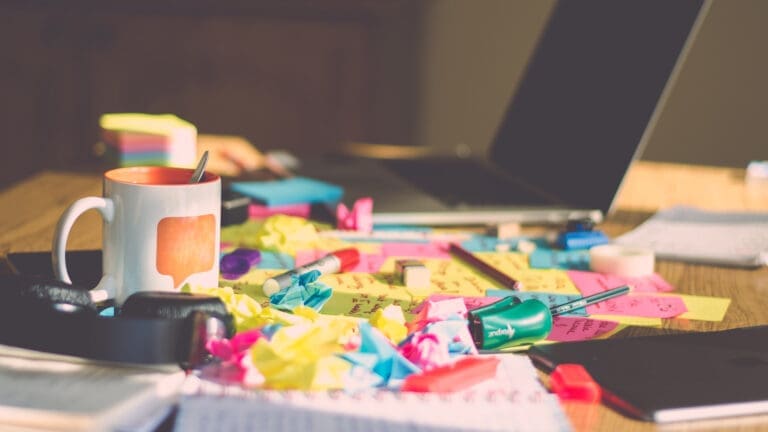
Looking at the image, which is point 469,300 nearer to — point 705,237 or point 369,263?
point 369,263

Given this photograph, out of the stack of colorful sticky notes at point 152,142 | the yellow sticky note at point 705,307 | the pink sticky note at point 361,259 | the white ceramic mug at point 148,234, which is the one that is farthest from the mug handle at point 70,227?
the stack of colorful sticky notes at point 152,142

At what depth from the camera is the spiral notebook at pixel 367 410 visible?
21.2 inches

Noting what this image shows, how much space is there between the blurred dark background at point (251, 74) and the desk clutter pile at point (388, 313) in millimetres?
1681

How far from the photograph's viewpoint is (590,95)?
1256 mm

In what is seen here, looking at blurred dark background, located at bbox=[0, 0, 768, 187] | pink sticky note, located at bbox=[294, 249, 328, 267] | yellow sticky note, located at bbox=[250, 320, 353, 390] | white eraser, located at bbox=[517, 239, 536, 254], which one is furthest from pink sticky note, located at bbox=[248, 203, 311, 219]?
blurred dark background, located at bbox=[0, 0, 768, 187]

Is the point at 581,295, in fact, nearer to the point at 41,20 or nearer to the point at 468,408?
the point at 468,408

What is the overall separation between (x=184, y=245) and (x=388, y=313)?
6.6 inches

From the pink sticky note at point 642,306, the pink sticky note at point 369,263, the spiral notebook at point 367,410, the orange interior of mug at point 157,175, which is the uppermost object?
the orange interior of mug at point 157,175

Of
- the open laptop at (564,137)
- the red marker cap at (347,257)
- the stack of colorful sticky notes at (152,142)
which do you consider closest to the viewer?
the red marker cap at (347,257)

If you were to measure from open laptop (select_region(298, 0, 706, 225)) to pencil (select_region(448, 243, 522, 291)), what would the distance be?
14 centimetres

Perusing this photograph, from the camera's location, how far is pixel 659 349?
68cm

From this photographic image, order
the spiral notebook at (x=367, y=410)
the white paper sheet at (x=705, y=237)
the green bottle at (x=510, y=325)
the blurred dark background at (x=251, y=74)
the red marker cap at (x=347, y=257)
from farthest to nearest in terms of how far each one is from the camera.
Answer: the blurred dark background at (x=251, y=74)
the white paper sheet at (x=705, y=237)
the red marker cap at (x=347, y=257)
the green bottle at (x=510, y=325)
the spiral notebook at (x=367, y=410)

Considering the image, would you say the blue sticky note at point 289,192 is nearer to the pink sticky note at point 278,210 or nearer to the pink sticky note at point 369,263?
the pink sticky note at point 278,210

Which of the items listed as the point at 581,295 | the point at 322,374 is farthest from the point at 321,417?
the point at 581,295
